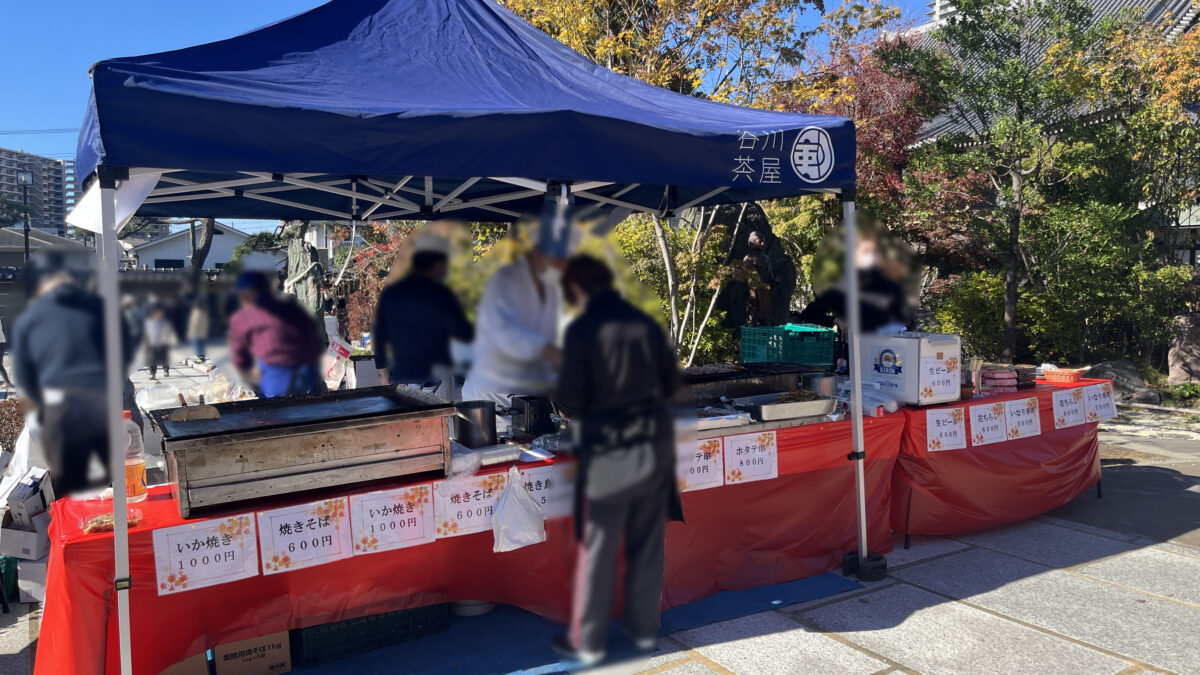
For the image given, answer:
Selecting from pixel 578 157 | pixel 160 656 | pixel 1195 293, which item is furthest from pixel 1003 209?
pixel 160 656

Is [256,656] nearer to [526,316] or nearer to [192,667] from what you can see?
[192,667]

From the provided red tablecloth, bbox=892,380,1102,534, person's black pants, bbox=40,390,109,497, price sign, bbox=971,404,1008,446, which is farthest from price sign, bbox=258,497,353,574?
price sign, bbox=971,404,1008,446

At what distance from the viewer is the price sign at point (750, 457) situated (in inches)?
165

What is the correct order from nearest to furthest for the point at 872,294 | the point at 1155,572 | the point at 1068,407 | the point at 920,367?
1. the point at 872,294
2. the point at 1155,572
3. the point at 920,367
4. the point at 1068,407

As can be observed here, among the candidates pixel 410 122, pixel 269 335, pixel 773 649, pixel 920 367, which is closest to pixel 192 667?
pixel 410 122

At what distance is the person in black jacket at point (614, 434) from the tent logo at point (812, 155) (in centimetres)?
355

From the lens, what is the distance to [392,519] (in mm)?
3418

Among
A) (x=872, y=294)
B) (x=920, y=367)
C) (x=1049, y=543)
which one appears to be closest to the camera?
(x=872, y=294)

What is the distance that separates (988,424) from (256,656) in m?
4.47

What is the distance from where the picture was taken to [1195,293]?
11.4 metres

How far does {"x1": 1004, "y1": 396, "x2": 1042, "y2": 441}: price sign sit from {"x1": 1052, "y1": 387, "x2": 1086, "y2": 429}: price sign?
218 millimetres

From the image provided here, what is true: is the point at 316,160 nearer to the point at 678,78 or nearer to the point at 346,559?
the point at 346,559

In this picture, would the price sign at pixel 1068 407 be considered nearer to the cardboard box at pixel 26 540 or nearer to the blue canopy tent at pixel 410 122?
the blue canopy tent at pixel 410 122

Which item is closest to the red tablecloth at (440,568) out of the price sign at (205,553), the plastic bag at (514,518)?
the price sign at (205,553)
